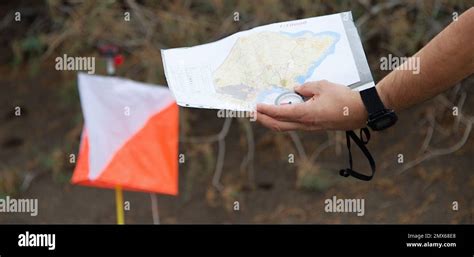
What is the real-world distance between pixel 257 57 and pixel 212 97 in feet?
0.80

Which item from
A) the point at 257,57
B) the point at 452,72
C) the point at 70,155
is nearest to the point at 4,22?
the point at 70,155

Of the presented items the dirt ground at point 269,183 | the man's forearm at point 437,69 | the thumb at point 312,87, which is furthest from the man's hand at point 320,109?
the dirt ground at point 269,183

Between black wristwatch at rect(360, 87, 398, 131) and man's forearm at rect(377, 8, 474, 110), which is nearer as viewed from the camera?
man's forearm at rect(377, 8, 474, 110)

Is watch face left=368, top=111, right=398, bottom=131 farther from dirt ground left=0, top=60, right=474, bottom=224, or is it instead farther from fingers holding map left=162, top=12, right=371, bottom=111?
dirt ground left=0, top=60, right=474, bottom=224

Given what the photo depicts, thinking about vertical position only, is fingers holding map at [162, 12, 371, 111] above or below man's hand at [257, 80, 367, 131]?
above

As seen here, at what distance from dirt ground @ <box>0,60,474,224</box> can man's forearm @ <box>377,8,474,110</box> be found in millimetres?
2632

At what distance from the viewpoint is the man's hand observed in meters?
2.94

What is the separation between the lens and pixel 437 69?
285 cm

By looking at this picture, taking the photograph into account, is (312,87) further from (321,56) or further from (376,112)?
(376,112)

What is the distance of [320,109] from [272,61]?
240 millimetres

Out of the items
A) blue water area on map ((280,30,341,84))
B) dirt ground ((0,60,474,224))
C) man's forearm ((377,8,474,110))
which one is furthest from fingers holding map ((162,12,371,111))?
dirt ground ((0,60,474,224))

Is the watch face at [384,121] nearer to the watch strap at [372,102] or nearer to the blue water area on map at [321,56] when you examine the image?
the watch strap at [372,102]

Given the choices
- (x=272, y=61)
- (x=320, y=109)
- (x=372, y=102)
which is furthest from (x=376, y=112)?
(x=272, y=61)

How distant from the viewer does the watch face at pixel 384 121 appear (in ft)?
9.41
